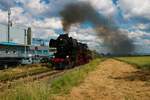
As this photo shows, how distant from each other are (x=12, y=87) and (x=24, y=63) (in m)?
34.1

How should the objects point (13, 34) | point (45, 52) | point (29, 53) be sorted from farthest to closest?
1. point (13, 34)
2. point (45, 52)
3. point (29, 53)

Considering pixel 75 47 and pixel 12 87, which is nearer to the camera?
pixel 12 87

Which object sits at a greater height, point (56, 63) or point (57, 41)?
point (57, 41)

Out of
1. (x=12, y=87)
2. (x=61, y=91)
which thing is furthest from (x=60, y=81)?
(x=12, y=87)

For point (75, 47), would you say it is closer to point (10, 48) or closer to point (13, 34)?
point (10, 48)

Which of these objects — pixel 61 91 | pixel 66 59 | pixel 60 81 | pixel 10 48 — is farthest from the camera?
pixel 10 48

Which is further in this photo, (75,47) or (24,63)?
(24,63)

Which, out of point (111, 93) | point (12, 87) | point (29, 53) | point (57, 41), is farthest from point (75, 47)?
point (12, 87)

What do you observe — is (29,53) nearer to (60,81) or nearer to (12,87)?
(60,81)

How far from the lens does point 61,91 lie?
16.5 metres

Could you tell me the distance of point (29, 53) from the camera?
5088cm

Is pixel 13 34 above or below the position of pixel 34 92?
above

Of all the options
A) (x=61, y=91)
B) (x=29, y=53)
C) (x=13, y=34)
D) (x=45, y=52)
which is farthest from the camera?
(x=13, y=34)

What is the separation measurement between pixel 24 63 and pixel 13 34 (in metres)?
36.4
